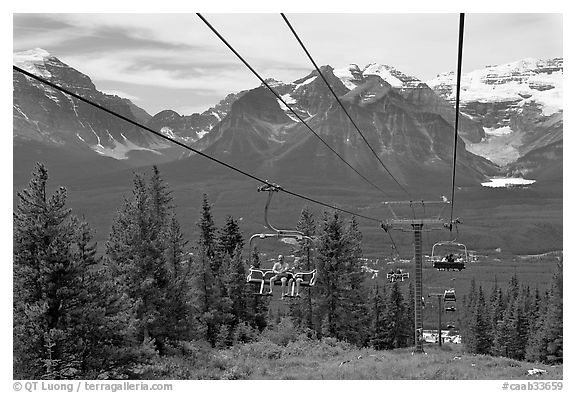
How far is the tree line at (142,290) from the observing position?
110ft

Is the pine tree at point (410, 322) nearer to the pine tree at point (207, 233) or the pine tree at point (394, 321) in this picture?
the pine tree at point (394, 321)

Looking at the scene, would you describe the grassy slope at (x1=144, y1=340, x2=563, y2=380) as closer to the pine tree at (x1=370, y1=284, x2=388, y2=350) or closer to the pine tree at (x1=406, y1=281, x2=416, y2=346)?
the pine tree at (x1=370, y1=284, x2=388, y2=350)

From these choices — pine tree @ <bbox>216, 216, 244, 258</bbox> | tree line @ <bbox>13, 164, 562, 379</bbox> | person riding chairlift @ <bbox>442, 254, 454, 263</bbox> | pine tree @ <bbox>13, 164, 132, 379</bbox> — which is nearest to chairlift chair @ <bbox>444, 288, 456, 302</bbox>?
tree line @ <bbox>13, 164, 562, 379</bbox>

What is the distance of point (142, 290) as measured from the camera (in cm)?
4472

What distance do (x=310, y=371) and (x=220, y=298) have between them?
1978 centimetres

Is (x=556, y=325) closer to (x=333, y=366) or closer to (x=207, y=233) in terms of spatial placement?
(x=333, y=366)

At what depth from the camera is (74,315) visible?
33.8 m

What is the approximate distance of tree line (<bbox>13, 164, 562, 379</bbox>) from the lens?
110 ft

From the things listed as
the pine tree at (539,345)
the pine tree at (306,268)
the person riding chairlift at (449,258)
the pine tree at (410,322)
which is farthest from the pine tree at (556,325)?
the pine tree at (410,322)

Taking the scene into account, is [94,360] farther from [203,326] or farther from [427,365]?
[203,326]

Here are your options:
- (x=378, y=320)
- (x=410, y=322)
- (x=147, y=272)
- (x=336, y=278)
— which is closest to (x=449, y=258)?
(x=336, y=278)

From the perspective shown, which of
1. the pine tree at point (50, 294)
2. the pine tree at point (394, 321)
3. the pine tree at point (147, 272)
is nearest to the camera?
the pine tree at point (50, 294)
